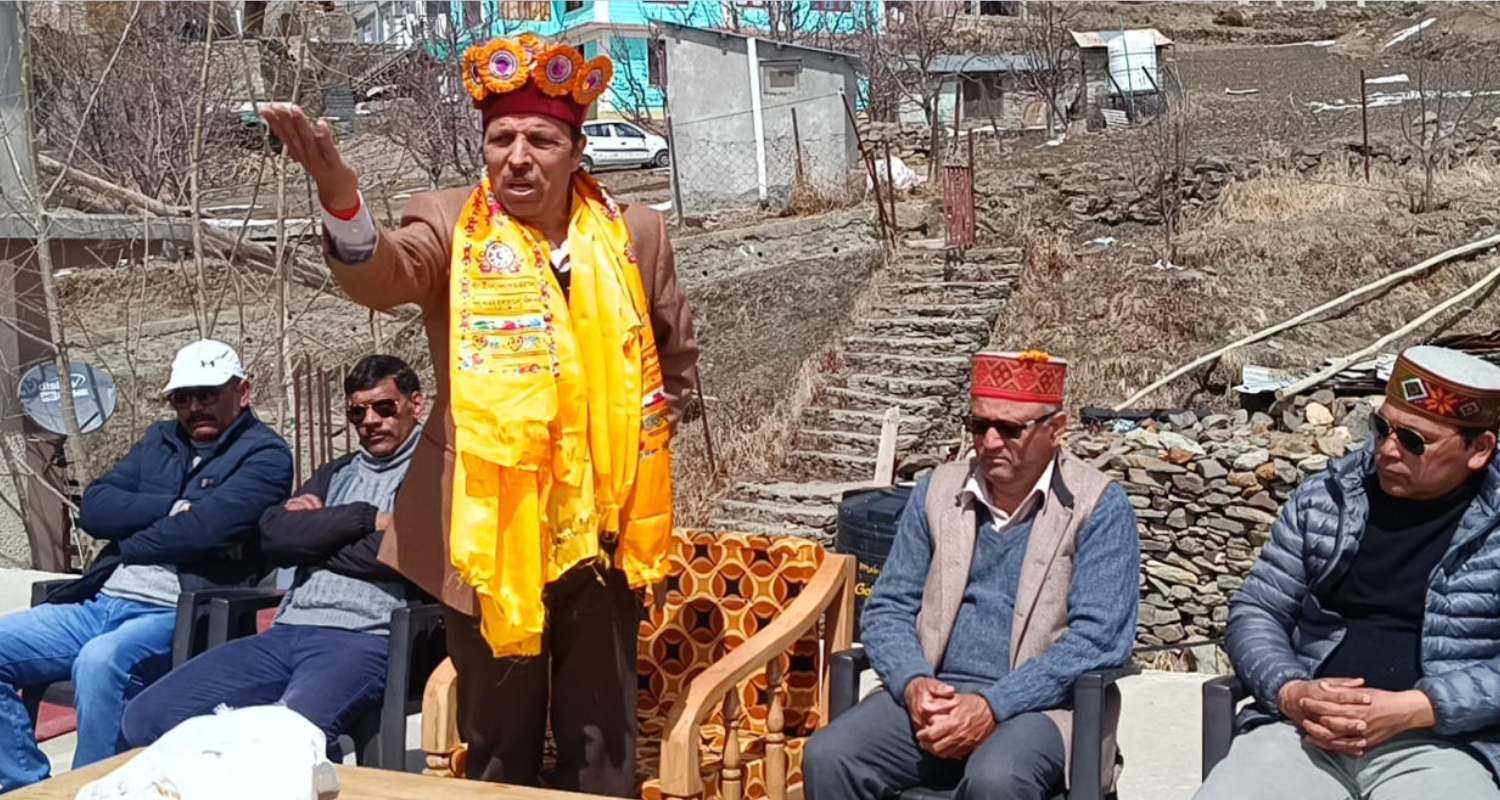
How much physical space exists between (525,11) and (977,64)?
28.0 feet

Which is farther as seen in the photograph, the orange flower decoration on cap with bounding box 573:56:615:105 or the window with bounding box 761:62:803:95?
the window with bounding box 761:62:803:95

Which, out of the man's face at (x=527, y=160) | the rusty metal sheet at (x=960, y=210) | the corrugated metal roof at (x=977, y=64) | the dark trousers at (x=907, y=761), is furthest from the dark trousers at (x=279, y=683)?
the corrugated metal roof at (x=977, y=64)

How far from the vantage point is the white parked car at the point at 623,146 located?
2600cm

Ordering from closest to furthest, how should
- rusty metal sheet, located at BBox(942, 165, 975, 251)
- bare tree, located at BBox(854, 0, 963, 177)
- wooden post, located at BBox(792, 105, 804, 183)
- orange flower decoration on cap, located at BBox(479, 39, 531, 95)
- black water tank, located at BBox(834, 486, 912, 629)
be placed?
orange flower decoration on cap, located at BBox(479, 39, 531, 95), black water tank, located at BBox(834, 486, 912, 629), rusty metal sheet, located at BBox(942, 165, 975, 251), wooden post, located at BBox(792, 105, 804, 183), bare tree, located at BBox(854, 0, 963, 177)

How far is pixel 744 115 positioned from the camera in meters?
19.6

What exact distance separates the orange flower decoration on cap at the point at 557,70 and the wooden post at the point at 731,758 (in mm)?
1321

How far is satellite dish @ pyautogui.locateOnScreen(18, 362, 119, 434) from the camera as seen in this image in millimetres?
7445

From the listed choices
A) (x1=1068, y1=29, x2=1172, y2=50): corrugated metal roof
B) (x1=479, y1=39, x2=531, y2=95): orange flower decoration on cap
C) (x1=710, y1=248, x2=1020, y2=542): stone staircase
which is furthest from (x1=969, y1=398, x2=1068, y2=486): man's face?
(x1=1068, y1=29, x2=1172, y2=50): corrugated metal roof

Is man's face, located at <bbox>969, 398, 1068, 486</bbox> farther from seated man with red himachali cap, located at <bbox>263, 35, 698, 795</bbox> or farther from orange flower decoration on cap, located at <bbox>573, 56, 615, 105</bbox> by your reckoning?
orange flower decoration on cap, located at <bbox>573, 56, 615, 105</bbox>

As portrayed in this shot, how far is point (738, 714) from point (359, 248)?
1417 mm

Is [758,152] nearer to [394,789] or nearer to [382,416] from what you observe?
[382,416]

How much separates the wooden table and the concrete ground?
1.43 m

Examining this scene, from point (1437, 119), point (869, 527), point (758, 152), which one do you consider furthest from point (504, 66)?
point (758, 152)

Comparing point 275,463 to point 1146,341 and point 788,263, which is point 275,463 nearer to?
point 1146,341
